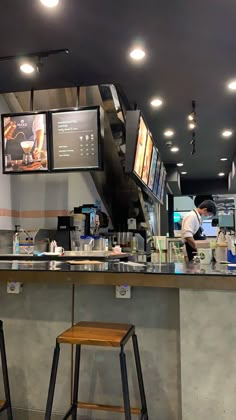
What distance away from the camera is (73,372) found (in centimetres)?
223

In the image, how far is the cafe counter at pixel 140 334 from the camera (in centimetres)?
186

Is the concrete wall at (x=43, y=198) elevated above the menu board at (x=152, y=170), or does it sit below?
below

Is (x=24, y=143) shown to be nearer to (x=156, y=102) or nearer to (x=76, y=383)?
(x=156, y=102)

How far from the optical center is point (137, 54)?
3045 mm

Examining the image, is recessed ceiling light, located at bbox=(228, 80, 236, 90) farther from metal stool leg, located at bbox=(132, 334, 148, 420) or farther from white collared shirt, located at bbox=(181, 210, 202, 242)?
metal stool leg, located at bbox=(132, 334, 148, 420)

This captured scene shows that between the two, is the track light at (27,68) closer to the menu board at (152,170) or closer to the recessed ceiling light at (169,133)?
the menu board at (152,170)

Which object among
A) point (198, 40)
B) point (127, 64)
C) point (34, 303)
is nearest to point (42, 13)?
point (127, 64)

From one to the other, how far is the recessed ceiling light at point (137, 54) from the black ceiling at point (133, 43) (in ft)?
0.22

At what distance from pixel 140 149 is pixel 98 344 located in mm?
2564

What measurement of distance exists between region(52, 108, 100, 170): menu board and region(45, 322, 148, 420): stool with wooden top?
193 cm

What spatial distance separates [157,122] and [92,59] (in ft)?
6.47

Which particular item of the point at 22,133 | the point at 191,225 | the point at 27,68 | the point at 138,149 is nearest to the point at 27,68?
the point at 27,68

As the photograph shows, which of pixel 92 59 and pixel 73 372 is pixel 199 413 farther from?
pixel 92 59

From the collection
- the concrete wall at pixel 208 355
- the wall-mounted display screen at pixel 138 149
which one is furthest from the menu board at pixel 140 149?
the concrete wall at pixel 208 355
